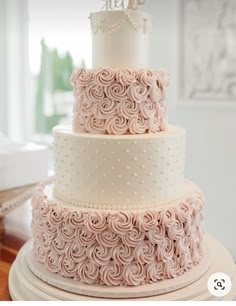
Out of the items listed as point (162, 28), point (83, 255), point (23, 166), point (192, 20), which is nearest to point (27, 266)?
point (83, 255)

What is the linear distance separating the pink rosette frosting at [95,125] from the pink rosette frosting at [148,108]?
0.30 ft

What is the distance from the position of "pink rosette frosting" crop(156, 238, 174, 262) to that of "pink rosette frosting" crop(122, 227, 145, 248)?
0.06m

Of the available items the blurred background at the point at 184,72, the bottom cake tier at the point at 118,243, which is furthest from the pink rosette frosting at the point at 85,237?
the blurred background at the point at 184,72

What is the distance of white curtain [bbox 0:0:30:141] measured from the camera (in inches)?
72.6

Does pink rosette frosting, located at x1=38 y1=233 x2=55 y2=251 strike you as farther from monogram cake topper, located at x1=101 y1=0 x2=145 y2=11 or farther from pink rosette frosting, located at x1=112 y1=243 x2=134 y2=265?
monogram cake topper, located at x1=101 y1=0 x2=145 y2=11

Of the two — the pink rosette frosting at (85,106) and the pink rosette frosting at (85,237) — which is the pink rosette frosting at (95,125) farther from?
the pink rosette frosting at (85,237)

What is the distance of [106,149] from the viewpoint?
0.84m

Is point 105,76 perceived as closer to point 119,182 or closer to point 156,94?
point 156,94

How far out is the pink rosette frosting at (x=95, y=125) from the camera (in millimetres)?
875

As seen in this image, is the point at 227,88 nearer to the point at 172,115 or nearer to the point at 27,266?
the point at 172,115

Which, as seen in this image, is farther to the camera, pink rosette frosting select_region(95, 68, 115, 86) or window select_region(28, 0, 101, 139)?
window select_region(28, 0, 101, 139)

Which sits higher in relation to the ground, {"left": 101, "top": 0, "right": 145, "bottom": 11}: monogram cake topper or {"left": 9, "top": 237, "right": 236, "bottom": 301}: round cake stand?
{"left": 101, "top": 0, "right": 145, "bottom": 11}: monogram cake topper

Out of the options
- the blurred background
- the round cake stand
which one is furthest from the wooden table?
the blurred background

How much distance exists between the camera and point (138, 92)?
872 mm
